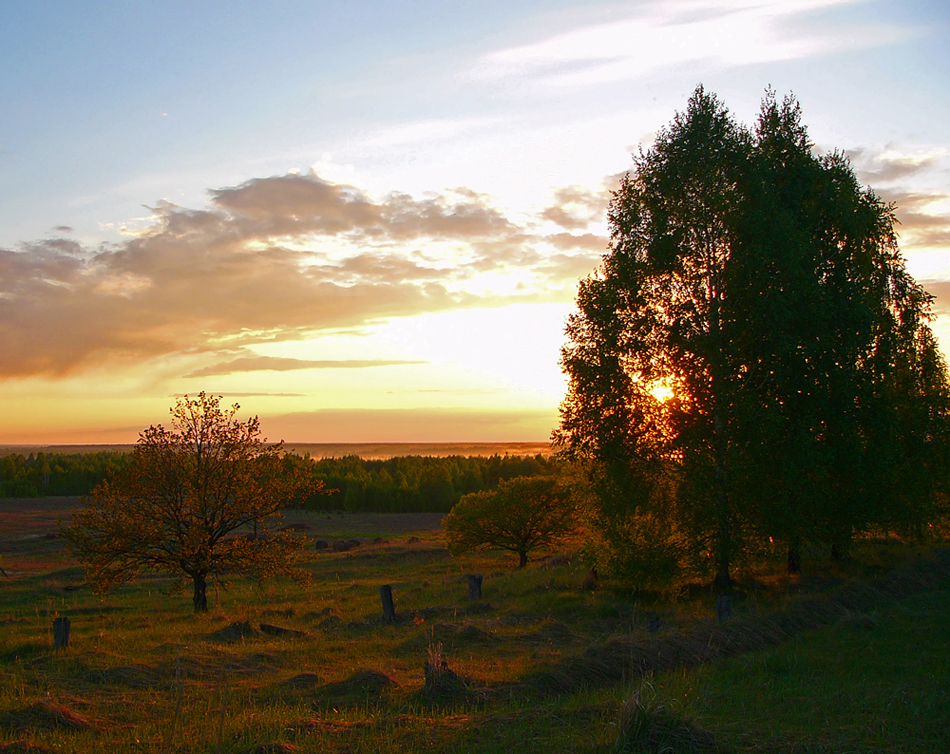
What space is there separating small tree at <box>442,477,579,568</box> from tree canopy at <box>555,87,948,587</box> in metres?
21.1

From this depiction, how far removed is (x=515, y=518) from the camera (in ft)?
138

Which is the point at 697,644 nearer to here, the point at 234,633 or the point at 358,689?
the point at 358,689

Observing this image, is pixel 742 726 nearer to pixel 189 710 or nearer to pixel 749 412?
pixel 189 710

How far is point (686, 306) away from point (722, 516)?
590cm

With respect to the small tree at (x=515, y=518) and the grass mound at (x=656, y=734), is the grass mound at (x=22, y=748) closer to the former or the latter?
the grass mound at (x=656, y=734)

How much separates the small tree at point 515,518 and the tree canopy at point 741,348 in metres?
21.1

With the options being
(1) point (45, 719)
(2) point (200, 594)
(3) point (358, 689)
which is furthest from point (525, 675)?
(2) point (200, 594)

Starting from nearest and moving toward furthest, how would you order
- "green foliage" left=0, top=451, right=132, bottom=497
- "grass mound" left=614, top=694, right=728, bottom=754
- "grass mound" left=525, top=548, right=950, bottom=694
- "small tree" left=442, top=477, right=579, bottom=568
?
"grass mound" left=614, top=694, right=728, bottom=754, "grass mound" left=525, top=548, right=950, bottom=694, "small tree" left=442, top=477, right=579, bottom=568, "green foliage" left=0, top=451, right=132, bottom=497

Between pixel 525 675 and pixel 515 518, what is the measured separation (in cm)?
3138

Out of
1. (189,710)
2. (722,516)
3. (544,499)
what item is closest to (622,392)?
(722,516)

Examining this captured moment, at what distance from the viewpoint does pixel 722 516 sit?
18922 mm

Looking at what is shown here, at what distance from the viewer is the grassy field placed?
7.84 m

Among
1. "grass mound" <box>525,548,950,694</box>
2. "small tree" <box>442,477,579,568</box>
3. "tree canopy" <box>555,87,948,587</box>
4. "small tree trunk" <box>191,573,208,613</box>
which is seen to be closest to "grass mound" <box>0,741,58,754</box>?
"grass mound" <box>525,548,950,694</box>

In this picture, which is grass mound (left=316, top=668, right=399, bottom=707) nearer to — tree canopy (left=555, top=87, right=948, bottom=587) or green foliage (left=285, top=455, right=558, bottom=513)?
tree canopy (left=555, top=87, right=948, bottom=587)
